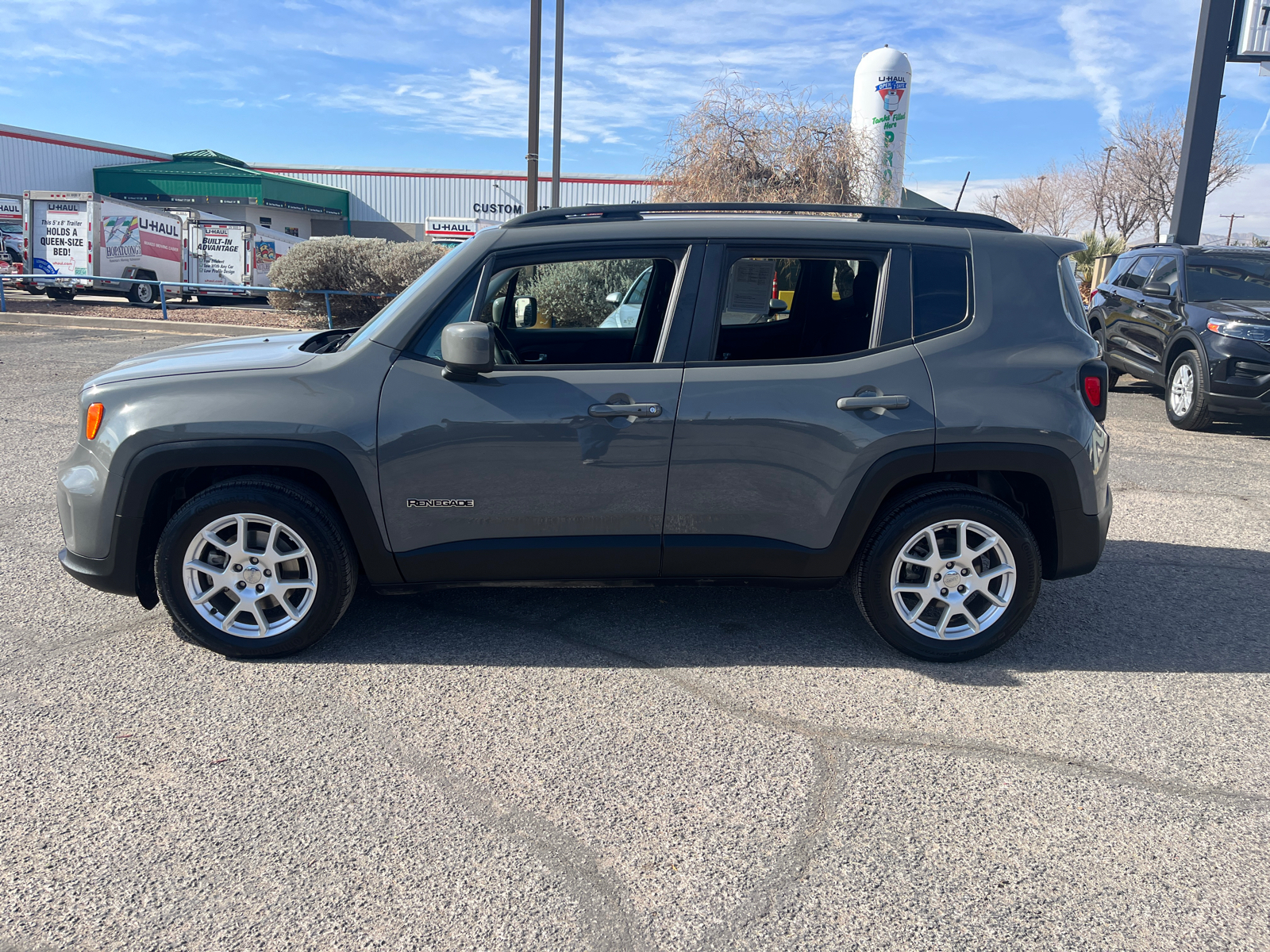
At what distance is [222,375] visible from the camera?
3771mm

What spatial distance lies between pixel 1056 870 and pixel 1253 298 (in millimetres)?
9747

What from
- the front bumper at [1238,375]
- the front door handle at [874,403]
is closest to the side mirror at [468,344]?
the front door handle at [874,403]

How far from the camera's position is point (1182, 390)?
33.1 ft

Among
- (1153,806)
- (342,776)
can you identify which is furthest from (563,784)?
(1153,806)

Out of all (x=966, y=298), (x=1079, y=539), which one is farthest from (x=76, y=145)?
(x=1079, y=539)

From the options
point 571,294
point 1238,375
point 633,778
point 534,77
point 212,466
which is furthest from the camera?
point 534,77

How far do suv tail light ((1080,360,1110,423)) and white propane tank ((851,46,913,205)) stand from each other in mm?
15491

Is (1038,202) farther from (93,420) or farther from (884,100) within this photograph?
(93,420)

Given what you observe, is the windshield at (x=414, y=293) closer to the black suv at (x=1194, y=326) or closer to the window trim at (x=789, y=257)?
the window trim at (x=789, y=257)

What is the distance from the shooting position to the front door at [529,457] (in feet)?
12.2

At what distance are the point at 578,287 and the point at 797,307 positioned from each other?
1.03 meters

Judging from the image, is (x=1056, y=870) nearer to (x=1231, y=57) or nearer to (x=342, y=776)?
(x=342, y=776)

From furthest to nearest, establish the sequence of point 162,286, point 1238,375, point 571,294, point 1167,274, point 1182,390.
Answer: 1. point 162,286
2. point 1167,274
3. point 1182,390
4. point 1238,375
5. point 571,294

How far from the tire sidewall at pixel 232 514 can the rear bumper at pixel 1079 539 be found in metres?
2.98
